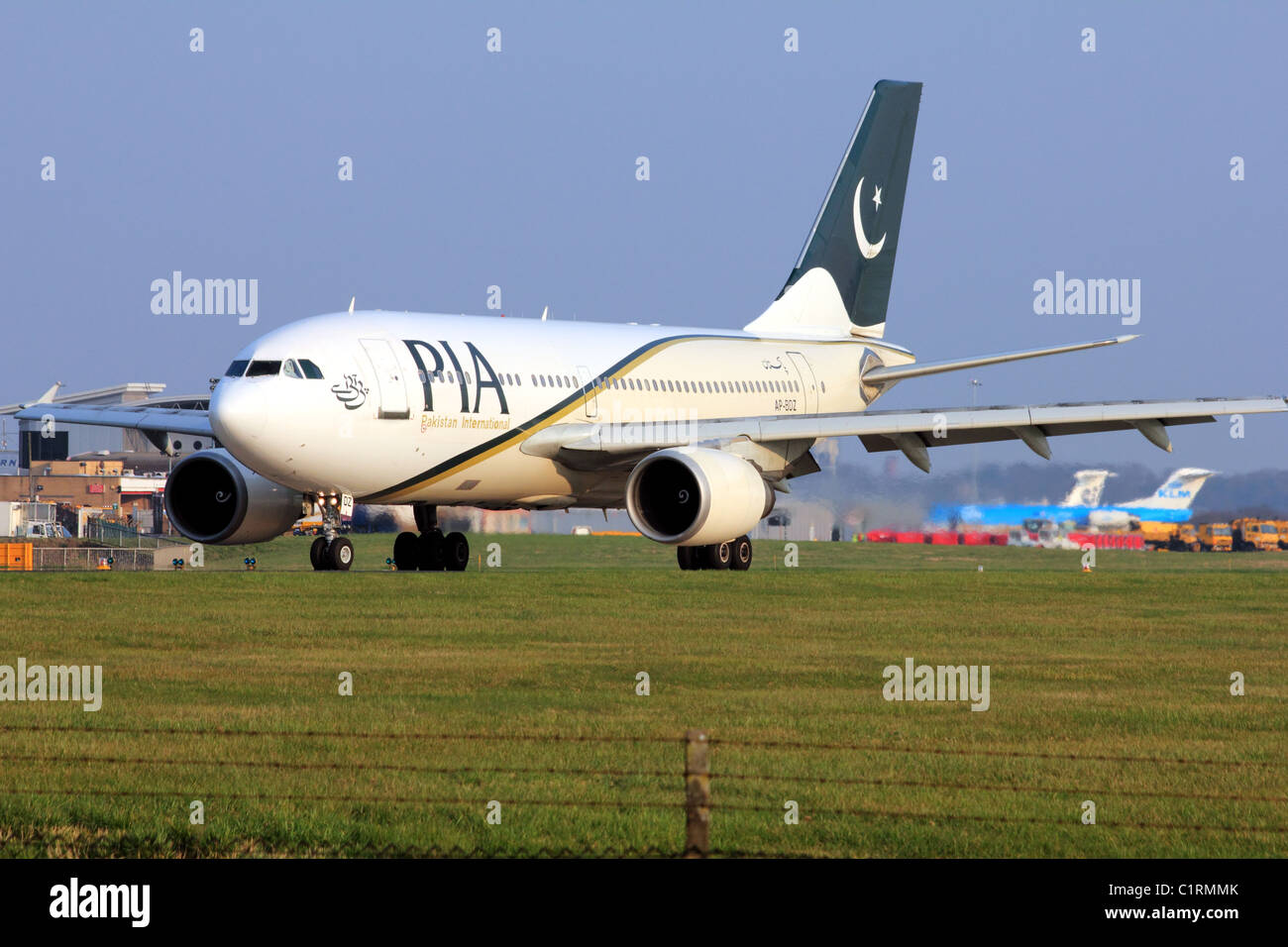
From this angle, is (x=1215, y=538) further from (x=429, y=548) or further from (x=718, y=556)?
(x=429, y=548)

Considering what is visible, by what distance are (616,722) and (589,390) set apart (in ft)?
61.0

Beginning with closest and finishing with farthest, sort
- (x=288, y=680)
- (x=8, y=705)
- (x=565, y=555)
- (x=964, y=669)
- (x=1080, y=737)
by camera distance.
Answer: (x=1080, y=737) → (x=8, y=705) → (x=288, y=680) → (x=964, y=669) → (x=565, y=555)

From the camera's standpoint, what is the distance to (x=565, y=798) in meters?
11.9

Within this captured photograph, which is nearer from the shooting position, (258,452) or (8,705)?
(8,705)

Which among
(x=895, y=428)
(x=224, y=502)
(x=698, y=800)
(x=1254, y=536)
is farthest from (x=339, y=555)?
(x=1254, y=536)

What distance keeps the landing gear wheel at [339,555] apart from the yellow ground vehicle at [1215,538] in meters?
24.4

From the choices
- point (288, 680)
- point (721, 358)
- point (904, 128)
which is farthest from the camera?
point (904, 128)

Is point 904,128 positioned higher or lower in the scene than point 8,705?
higher

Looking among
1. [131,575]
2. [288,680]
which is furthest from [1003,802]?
[131,575]

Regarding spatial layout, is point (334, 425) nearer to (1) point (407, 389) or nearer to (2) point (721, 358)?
(1) point (407, 389)

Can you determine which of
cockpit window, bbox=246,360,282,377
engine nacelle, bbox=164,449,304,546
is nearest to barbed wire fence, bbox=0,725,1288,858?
cockpit window, bbox=246,360,282,377

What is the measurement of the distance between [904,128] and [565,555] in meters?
13.5

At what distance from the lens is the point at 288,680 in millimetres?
17094
